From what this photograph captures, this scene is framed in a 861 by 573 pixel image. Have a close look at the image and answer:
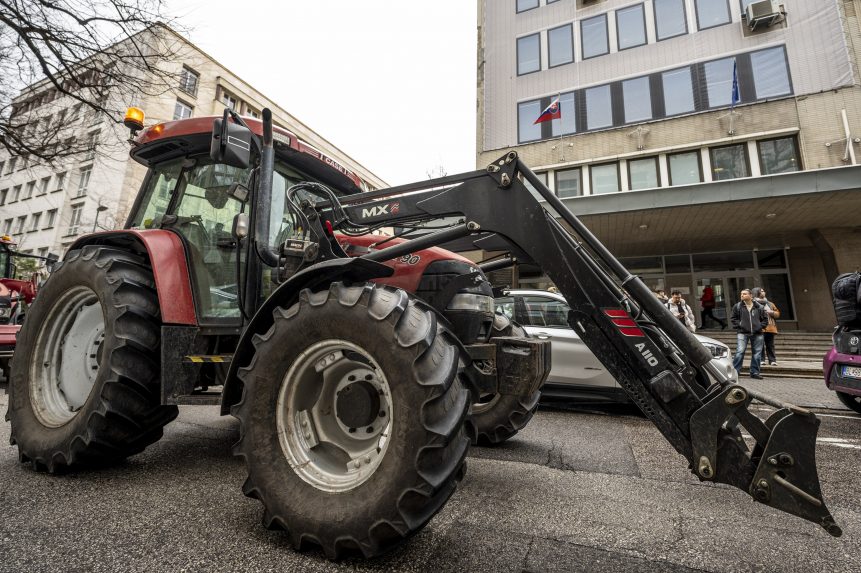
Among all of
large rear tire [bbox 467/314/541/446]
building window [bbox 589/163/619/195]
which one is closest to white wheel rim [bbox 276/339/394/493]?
large rear tire [bbox 467/314/541/446]

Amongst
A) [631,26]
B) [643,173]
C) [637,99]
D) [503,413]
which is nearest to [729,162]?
[643,173]

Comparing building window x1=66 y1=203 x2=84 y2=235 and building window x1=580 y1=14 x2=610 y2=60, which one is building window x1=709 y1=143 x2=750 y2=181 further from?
building window x1=66 y1=203 x2=84 y2=235

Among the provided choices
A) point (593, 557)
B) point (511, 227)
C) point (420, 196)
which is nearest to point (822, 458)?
point (593, 557)

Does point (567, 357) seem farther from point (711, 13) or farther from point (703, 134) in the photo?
point (711, 13)

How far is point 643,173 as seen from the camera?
16047 mm

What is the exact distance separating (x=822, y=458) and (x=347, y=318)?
424 centimetres

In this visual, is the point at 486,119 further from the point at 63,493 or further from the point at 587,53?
the point at 63,493

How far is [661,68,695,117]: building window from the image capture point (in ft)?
52.4

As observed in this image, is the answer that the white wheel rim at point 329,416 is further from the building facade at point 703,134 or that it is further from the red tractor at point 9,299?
the building facade at point 703,134

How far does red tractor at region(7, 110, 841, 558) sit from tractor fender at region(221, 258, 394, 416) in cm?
1

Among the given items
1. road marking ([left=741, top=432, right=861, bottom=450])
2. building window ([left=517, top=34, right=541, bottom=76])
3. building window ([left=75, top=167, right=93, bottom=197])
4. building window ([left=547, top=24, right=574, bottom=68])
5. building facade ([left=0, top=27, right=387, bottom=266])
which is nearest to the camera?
road marking ([left=741, top=432, right=861, bottom=450])

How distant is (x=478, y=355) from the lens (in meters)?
2.54

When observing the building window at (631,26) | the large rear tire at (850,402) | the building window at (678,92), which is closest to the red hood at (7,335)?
the large rear tire at (850,402)

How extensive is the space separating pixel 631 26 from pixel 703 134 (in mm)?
6000
